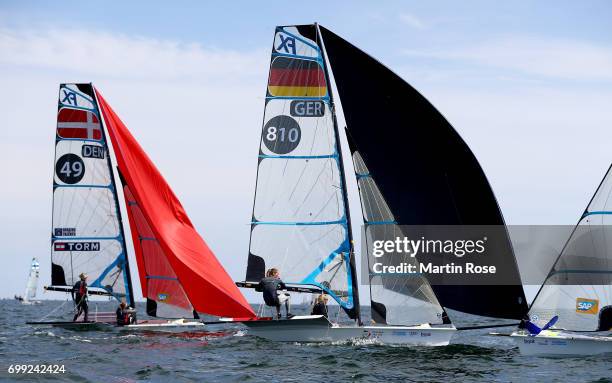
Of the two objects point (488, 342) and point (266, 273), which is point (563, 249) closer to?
point (488, 342)

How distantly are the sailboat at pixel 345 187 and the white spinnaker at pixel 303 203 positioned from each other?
0.02m

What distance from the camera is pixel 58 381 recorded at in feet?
52.2

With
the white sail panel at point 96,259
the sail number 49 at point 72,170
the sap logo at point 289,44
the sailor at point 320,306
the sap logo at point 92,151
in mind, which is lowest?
the sailor at point 320,306

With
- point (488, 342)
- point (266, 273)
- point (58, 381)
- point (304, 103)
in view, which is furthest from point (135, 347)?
point (488, 342)

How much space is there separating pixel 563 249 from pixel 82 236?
521 inches

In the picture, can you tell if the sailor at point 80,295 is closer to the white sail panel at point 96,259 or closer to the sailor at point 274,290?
the white sail panel at point 96,259

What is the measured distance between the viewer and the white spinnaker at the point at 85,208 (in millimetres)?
26109

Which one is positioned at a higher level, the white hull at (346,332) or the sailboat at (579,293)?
the sailboat at (579,293)

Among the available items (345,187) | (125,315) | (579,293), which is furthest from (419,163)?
(125,315)

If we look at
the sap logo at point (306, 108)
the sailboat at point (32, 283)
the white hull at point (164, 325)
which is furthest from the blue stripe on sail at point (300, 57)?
the sailboat at point (32, 283)

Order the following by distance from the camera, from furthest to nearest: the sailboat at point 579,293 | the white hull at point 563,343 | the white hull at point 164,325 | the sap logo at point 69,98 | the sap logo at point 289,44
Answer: the sap logo at point 69,98 → the white hull at point 164,325 → the sap logo at point 289,44 → the sailboat at point 579,293 → the white hull at point 563,343

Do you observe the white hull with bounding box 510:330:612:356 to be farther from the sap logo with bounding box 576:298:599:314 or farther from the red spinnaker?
the red spinnaker

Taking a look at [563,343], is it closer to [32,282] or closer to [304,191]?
[304,191]

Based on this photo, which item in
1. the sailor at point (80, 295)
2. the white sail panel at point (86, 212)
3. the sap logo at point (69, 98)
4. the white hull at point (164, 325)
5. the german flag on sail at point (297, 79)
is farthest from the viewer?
the sap logo at point (69, 98)
